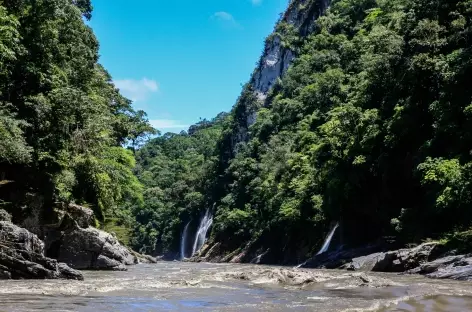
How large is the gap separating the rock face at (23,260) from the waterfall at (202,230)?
63.2 meters

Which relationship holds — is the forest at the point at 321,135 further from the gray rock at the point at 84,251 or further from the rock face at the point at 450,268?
the rock face at the point at 450,268

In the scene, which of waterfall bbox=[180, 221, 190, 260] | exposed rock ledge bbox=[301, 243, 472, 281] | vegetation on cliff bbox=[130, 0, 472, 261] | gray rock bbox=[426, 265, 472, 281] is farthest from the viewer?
waterfall bbox=[180, 221, 190, 260]

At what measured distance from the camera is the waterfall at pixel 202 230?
7739cm

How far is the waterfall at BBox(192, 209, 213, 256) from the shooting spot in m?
77.4

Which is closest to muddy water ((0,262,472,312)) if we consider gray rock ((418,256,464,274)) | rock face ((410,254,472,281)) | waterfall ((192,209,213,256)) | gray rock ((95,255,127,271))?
rock face ((410,254,472,281))

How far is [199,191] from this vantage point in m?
87.8

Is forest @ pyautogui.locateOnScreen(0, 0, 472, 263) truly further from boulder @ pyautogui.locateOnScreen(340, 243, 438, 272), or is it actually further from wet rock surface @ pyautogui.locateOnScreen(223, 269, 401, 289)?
wet rock surface @ pyautogui.locateOnScreen(223, 269, 401, 289)

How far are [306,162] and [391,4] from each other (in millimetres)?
18820

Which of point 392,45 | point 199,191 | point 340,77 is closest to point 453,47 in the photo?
point 392,45

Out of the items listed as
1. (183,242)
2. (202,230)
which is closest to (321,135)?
(202,230)

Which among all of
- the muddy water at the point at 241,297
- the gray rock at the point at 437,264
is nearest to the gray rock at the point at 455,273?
the gray rock at the point at 437,264

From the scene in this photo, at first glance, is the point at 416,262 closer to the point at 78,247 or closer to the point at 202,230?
the point at 78,247

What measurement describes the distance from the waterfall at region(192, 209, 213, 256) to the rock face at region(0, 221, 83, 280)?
63.2 meters

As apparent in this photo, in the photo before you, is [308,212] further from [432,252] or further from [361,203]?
[432,252]
